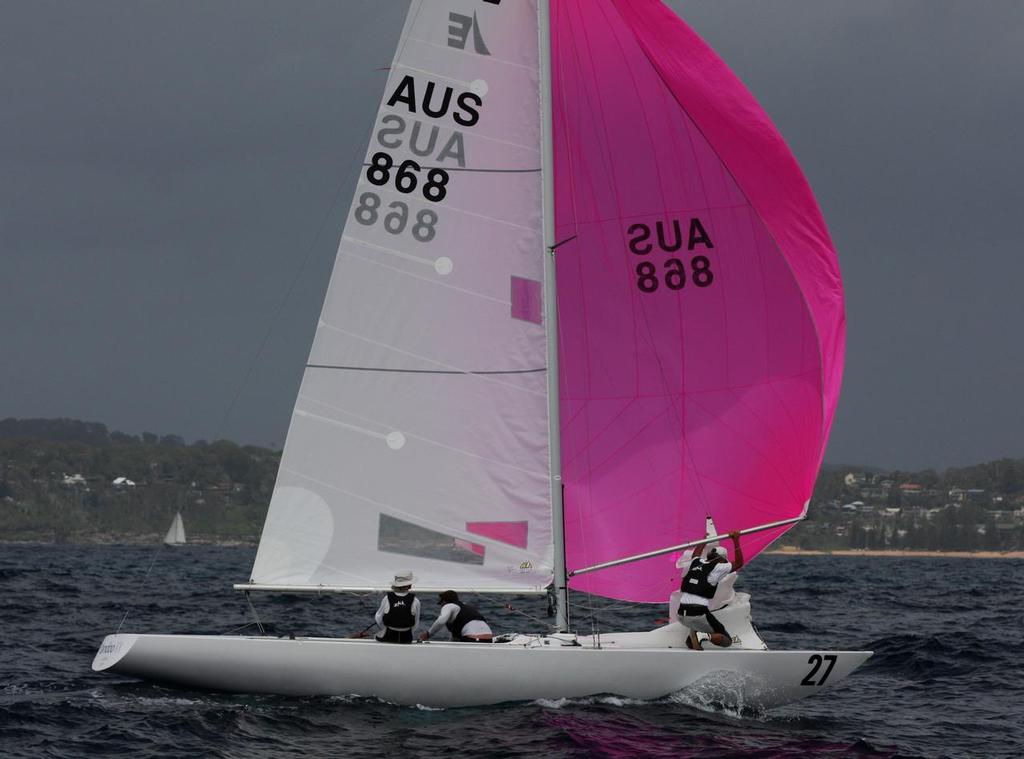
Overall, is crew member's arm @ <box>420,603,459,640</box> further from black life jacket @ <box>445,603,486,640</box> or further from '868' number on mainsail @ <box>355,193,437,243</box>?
'868' number on mainsail @ <box>355,193,437,243</box>

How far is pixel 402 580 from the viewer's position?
13016 mm

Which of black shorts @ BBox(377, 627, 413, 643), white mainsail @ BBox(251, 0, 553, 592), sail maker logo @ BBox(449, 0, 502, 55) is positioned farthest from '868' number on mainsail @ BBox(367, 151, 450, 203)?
black shorts @ BBox(377, 627, 413, 643)

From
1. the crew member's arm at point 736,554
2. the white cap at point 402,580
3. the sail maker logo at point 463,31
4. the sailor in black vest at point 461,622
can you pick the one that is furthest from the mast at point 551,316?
the crew member's arm at point 736,554

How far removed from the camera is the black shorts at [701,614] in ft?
42.4

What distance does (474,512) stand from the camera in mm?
13273

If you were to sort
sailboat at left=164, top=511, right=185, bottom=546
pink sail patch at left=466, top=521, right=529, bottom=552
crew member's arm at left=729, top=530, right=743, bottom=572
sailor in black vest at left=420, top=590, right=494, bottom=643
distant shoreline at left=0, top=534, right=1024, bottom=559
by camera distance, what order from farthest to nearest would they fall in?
distant shoreline at left=0, top=534, right=1024, bottom=559 < sailboat at left=164, top=511, right=185, bottom=546 < pink sail patch at left=466, top=521, right=529, bottom=552 < crew member's arm at left=729, top=530, right=743, bottom=572 < sailor in black vest at left=420, top=590, right=494, bottom=643

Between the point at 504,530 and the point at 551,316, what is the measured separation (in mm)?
2103

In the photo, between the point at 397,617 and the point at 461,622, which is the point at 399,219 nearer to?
the point at 397,617

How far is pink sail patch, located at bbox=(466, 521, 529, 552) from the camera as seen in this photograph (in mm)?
13211

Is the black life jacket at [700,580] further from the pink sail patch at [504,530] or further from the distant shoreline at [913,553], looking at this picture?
the distant shoreline at [913,553]

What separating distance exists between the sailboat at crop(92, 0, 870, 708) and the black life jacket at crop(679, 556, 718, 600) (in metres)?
0.16

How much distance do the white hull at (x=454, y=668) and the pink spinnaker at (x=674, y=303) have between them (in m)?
1.41

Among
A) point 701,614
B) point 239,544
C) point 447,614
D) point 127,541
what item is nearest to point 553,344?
point 447,614

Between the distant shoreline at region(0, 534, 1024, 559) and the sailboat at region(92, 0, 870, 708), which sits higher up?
the distant shoreline at region(0, 534, 1024, 559)
